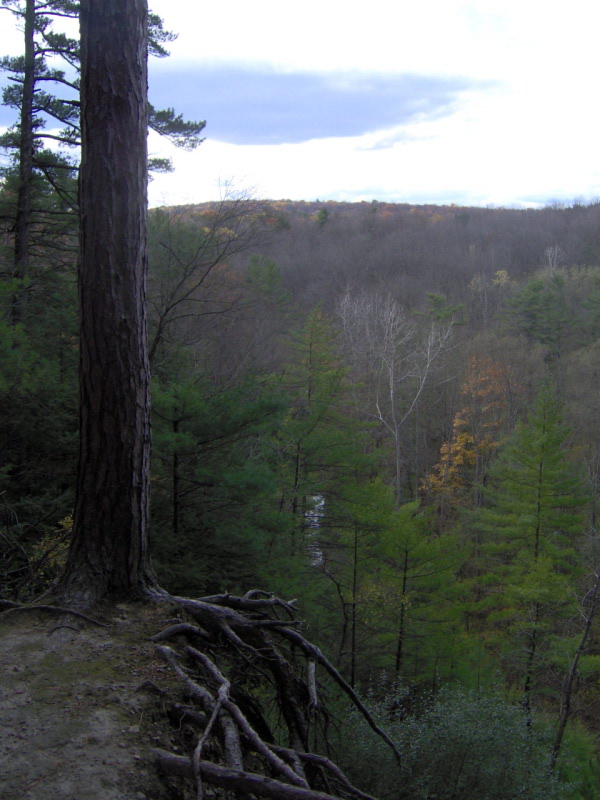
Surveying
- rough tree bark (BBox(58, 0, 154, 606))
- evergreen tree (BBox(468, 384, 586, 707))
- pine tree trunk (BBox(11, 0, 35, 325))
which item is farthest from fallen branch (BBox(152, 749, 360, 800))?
evergreen tree (BBox(468, 384, 586, 707))

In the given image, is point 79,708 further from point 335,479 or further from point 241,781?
point 335,479

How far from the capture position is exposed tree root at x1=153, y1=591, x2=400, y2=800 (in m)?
2.13

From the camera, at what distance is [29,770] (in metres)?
2.13

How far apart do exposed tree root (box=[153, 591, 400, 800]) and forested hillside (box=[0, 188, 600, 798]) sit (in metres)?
1.02

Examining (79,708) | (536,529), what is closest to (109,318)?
(79,708)

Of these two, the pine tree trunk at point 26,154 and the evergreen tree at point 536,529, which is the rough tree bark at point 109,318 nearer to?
the pine tree trunk at point 26,154

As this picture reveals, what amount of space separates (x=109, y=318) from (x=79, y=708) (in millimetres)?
1931

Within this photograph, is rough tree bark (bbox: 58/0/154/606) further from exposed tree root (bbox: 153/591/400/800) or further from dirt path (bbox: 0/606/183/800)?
exposed tree root (bbox: 153/591/400/800)

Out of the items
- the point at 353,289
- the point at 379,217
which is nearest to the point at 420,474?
the point at 353,289

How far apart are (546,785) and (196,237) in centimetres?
1206

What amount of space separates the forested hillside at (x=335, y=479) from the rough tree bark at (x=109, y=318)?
2.74 ft

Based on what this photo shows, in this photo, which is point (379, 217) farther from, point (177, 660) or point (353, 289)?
point (177, 660)

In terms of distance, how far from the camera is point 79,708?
248 centimetres

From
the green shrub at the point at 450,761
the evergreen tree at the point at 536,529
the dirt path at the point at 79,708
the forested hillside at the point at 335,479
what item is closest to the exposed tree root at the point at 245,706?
the dirt path at the point at 79,708
